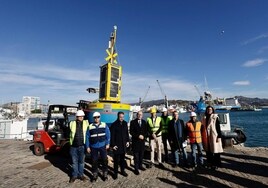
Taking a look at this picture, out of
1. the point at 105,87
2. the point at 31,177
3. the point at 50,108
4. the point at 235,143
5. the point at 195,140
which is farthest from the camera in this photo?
the point at 235,143

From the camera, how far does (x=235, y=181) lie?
239 inches

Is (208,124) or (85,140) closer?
(85,140)

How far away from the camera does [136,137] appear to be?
707 cm

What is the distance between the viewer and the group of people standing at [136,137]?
6.46 metres

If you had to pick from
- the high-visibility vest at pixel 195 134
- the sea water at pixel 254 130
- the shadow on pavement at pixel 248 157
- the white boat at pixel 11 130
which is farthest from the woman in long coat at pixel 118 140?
the white boat at pixel 11 130

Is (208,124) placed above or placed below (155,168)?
above

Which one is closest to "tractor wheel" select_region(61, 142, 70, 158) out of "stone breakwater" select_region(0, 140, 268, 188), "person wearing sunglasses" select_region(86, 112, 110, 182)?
"stone breakwater" select_region(0, 140, 268, 188)

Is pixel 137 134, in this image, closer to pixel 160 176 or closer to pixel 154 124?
pixel 154 124

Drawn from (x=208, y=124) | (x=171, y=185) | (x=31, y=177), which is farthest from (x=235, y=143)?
(x=31, y=177)

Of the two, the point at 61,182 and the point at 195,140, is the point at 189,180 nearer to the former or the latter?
the point at 195,140

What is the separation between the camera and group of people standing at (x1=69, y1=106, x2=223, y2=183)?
6457 mm

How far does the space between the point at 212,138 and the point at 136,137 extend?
2.41 metres

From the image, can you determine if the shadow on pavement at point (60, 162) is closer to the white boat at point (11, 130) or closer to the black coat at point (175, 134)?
the black coat at point (175, 134)

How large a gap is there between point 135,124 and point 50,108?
193 inches
